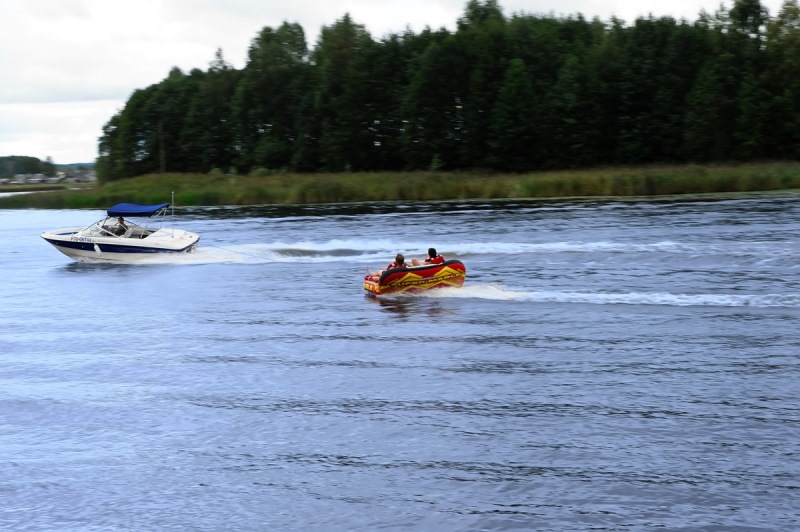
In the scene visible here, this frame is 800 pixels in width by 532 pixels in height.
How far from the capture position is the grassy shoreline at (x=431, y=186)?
74.8 m

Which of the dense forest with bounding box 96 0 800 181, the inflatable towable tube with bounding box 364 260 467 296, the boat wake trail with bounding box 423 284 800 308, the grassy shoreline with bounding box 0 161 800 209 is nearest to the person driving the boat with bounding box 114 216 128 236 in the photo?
the inflatable towable tube with bounding box 364 260 467 296

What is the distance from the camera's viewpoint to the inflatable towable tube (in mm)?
33125

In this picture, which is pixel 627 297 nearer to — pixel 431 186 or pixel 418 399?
pixel 418 399

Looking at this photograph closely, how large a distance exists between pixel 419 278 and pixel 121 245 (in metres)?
19.8

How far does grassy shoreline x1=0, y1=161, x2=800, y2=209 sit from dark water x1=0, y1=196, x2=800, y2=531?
3480 centimetres

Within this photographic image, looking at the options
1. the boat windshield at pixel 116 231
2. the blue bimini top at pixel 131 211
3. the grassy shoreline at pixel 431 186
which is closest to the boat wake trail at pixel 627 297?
the blue bimini top at pixel 131 211

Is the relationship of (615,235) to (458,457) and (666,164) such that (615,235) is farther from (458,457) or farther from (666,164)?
(666,164)

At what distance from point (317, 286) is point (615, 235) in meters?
16.7

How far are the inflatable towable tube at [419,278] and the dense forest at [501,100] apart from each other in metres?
70.3

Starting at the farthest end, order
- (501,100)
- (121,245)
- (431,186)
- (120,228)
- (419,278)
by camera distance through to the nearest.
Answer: (501,100), (431,186), (120,228), (121,245), (419,278)

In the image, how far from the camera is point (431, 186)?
84000 mm

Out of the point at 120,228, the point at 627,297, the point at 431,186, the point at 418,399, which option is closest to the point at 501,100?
the point at 431,186

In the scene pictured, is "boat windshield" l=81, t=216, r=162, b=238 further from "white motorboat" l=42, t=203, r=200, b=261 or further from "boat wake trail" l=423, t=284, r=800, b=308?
"boat wake trail" l=423, t=284, r=800, b=308

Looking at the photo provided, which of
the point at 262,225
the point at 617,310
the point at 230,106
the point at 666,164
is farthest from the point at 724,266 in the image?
the point at 230,106
